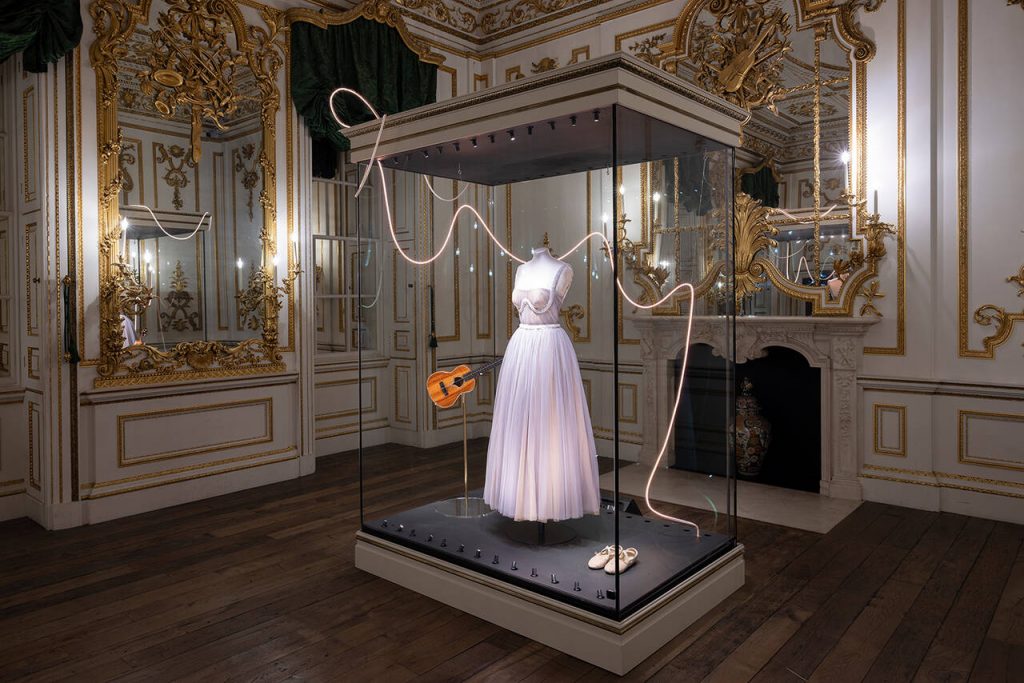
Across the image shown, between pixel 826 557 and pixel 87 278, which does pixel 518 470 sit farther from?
pixel 87 278

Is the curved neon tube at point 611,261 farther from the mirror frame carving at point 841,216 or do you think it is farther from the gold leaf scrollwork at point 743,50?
the gold leaf scrollwork at point 743,50

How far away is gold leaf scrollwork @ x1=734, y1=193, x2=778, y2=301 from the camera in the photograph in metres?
4.31

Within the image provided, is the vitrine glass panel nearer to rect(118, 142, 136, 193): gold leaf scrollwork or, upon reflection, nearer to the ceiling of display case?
the ceiling of display case

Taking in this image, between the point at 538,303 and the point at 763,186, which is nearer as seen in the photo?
the point at 538,303

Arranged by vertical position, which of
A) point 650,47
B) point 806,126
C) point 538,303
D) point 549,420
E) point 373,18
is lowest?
point 549,420

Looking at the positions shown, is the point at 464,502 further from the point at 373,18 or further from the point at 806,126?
the point at 373,18

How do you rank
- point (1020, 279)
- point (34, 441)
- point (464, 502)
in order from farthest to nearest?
point (34, 441) → point (1020, 279) → point (464, 502)

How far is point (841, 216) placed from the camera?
4070 millimetres

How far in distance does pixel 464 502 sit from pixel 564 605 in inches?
→ 38.0

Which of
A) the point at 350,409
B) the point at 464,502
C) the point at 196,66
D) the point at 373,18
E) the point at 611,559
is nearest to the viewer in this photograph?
the point at 611,559

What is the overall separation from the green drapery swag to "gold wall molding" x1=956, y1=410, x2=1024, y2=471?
13.3 ft

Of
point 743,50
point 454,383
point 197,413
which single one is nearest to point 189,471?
point 197,413

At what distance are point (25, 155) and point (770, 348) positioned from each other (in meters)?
4.33

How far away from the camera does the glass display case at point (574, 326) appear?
2473 mm
